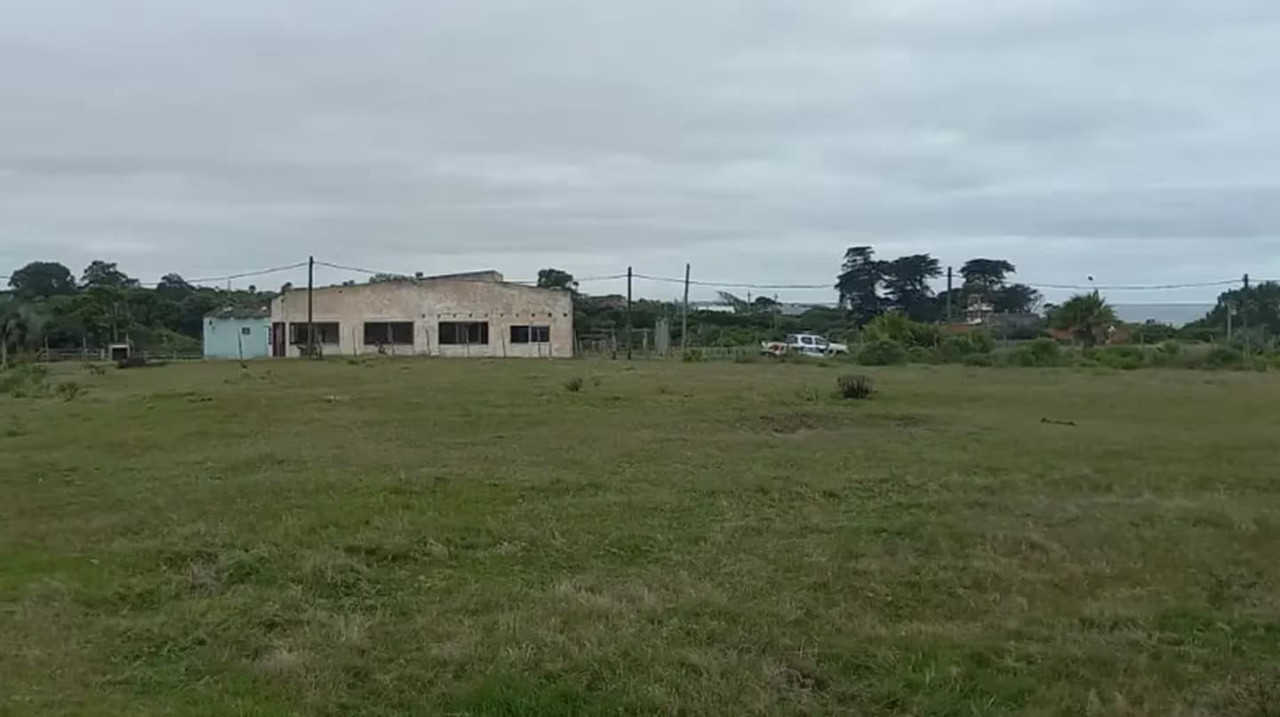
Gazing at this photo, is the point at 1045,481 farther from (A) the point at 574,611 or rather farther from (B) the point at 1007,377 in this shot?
(B) the point at 1007,377

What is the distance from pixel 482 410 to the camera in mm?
15938

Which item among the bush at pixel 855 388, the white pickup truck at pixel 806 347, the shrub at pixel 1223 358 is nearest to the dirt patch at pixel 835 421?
the bush at pixel 855 388

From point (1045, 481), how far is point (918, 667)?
17.8 feet

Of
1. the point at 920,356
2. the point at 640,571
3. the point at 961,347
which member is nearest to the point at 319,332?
the point at 920,356

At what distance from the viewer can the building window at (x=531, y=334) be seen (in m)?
50.0

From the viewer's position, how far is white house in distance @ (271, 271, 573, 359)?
163ft

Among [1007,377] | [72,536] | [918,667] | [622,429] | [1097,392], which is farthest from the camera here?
[1007,377]

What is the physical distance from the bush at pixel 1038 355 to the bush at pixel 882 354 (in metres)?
3.40

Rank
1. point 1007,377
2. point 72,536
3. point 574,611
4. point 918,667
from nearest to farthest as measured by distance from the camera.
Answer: point 918,667 → point 574,611 → point 72,536 → point 1007,377

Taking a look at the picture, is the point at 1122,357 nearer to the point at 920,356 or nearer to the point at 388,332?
the point at 920,356

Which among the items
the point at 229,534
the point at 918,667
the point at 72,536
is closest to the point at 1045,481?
the point at 918,667

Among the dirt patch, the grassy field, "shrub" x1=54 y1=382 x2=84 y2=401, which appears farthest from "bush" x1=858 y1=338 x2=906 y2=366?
"shrub" x1=54 y1=382 x2=84 y2=401

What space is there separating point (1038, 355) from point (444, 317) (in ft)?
87.0

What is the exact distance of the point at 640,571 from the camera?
244 inches
